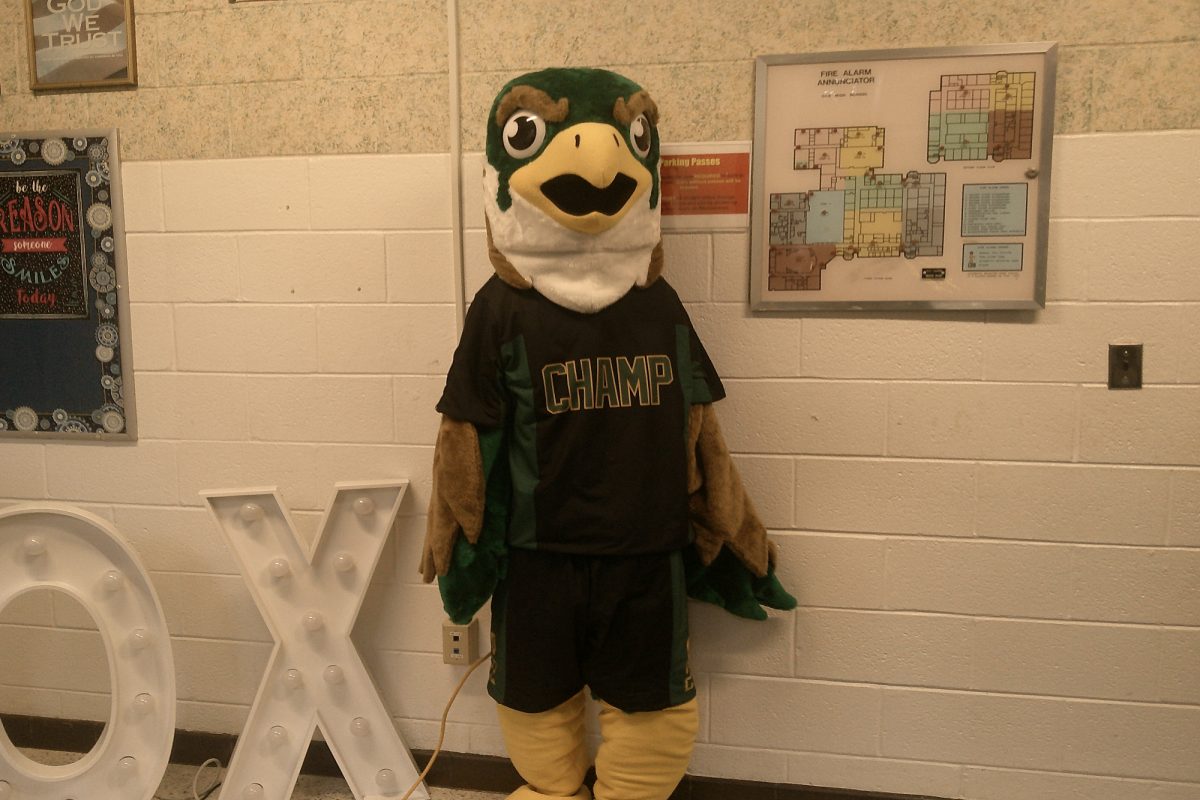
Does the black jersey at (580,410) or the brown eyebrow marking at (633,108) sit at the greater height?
the brown eyebrow marking at (633,108)

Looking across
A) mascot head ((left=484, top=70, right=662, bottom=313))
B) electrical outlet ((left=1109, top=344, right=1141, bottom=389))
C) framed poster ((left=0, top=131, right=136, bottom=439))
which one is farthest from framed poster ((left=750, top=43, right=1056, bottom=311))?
framed poster ((left=0, top=131, right=136, bottom=439))

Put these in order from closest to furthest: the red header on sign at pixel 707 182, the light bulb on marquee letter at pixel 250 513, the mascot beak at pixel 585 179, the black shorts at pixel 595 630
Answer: the mascot beak at pixel 585 179
the black shorts at pixel 595 630
the red header on sign at pixel 707 182
the light bulb on marquee letter at pixel 250 513

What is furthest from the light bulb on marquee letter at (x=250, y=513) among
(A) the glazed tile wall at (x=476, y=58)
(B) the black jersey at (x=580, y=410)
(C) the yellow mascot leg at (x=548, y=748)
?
(A) the glazed tile wall at (x=476, y=58)

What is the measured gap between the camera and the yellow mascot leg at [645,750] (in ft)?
5.19

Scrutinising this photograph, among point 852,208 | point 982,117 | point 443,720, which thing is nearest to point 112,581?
point 443,720

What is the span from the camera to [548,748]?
5.33 ft

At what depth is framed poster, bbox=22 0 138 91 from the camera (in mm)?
1747

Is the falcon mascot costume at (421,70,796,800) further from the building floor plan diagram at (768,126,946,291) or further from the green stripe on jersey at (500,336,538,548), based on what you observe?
the building floor plan diagram at (768,126,946,291)

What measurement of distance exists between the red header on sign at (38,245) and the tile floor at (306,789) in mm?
A: 1234

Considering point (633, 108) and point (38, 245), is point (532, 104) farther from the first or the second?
point (38, 245)

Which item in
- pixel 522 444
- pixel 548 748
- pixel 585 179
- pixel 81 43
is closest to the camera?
pixel 585 179

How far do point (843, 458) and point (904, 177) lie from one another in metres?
0.57

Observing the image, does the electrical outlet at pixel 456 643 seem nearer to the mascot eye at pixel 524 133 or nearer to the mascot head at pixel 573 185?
the mascot head at pixel 573 185

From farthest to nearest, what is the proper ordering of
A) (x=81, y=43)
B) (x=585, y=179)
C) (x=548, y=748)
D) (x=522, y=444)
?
(x=81, y=43)
(x=548, y=748)
(x=522, y=444)
(x=585, y=179)
